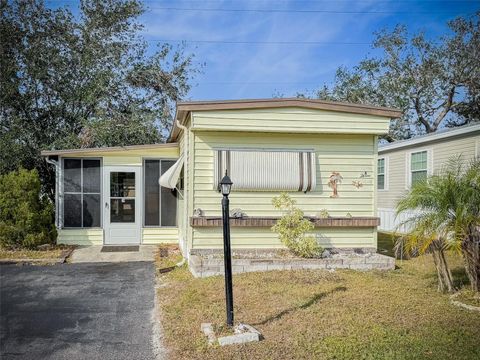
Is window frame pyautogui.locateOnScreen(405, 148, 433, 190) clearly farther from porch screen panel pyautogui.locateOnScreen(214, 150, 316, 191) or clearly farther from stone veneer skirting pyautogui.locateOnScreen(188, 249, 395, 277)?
porch screen panel pyautogui.locateOnScreen(214, 150, 316, 191)

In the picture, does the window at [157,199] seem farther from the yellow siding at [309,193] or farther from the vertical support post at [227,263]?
the vertical support post at [227,263]

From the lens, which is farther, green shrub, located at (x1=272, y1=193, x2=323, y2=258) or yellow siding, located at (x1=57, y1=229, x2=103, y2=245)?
yellow siding, located at (x1=57, y1=229, x2=103, y2=245)

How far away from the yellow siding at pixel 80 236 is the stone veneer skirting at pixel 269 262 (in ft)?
11.7

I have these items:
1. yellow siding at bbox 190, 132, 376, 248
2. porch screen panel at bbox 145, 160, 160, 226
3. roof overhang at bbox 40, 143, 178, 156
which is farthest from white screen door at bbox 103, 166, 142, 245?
yellow siding at bbox 190, 132, 376, 248

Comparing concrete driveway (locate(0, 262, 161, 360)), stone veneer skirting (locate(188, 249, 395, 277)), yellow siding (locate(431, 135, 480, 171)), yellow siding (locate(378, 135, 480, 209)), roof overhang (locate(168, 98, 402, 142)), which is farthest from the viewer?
yellow siding (locate(378, 135, 480, 209))

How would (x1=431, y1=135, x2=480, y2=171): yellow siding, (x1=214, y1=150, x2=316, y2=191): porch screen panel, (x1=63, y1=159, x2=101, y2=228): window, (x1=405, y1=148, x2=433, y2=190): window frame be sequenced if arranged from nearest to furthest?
(x1=214, y1=150, x2=316, y2=191): porch screen panel → (x1=63, y1=159, x2=101, y2=228): window → (x1=431, y1=135, x2=480, y2=171): yellow siding → (x1=405, y1=148, x2=433, y2=190): window frame

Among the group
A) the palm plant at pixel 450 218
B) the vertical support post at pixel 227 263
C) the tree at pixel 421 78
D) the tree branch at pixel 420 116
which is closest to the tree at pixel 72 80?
the vertical support post at pixel 227 263

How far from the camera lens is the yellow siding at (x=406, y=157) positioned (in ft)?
34.5

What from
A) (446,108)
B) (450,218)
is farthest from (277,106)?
(446,108)

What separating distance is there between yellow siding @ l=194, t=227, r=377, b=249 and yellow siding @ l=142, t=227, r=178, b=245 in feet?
9.40

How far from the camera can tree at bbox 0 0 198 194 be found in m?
12.3

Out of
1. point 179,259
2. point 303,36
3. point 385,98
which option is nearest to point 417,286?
point 179,259

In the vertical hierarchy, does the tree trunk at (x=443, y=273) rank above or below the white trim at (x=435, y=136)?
below

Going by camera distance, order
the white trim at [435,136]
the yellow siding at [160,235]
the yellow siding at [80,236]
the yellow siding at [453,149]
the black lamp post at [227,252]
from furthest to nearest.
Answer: the yellow siding at [453,149], the white trim at [435,136], the yellow siding at [160,235], the yellow siding at [80,236], the black lamp post at [227,252]
